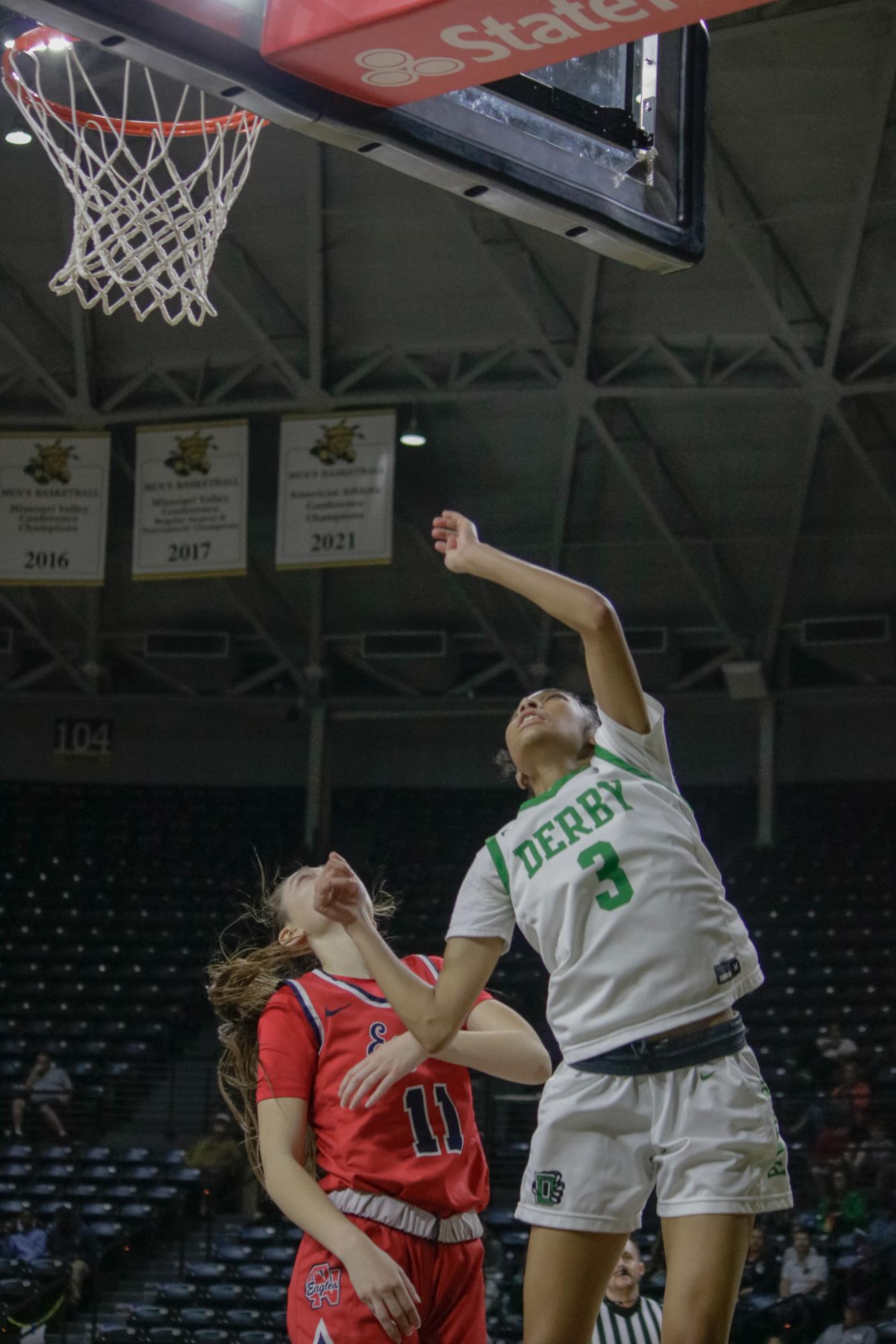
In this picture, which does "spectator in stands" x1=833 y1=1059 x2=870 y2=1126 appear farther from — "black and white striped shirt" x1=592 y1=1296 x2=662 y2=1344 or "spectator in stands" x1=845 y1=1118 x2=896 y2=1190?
"black and white striped shirt" x1=592 y1=1296 x2=662 y2=1344

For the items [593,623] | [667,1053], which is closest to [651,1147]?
[667,1053]

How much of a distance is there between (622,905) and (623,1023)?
8.9 inches

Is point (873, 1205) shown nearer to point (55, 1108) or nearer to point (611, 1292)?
point (611, 1292)

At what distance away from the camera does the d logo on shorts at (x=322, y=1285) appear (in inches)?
136

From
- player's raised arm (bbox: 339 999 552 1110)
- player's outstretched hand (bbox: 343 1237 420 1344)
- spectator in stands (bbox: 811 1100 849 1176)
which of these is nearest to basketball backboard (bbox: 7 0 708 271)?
player's raised arm (bbox: 339 999 552 1110)

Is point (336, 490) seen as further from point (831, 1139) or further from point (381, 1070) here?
point (381, 1070)

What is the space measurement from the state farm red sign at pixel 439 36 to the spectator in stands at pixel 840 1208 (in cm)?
962

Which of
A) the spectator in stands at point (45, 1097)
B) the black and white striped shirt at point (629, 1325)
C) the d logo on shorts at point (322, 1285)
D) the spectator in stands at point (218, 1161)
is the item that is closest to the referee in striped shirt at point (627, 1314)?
the black and white striped shirt at point (629, 1325)

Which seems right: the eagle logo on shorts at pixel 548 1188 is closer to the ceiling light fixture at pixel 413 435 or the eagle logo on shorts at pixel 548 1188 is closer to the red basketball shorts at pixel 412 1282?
the red basketball shorts at pixel 412 1282

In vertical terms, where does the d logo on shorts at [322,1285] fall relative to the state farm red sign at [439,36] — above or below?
below

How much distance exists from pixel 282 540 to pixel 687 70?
12.3 meters

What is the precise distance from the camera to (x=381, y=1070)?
3473mm

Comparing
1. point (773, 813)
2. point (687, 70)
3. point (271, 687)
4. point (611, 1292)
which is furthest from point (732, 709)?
point (687, 70)

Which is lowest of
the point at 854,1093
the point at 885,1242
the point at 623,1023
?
the point at 885,1242
